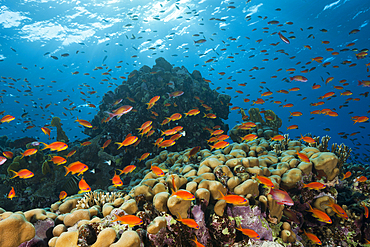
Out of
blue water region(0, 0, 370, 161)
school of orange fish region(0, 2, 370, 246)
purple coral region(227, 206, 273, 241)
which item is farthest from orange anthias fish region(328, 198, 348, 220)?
blue water region(0, 0, 370, 161)

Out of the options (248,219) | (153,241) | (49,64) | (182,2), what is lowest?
(153,241)

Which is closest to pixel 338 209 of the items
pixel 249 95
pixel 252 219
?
pixel 252 219

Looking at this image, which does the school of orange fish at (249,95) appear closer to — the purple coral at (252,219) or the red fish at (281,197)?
the red fish at (281,197)

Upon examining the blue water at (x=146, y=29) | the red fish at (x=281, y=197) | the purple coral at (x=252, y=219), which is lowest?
the purple coral at (x=252, y=219)

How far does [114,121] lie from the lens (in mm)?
9188

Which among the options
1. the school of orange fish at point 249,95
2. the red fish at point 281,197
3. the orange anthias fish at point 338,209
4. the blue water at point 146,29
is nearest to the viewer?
the red fish at point 281,197

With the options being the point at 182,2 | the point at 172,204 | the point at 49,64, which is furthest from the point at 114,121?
the point at 49,64

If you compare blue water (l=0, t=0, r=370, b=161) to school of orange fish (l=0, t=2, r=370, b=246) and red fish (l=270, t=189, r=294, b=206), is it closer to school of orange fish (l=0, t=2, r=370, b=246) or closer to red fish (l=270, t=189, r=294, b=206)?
school of orange fish (l=0, t=2, r=370, b=246)

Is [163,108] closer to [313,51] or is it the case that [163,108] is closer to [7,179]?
[7,179]

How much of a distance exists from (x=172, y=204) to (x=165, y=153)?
379cm

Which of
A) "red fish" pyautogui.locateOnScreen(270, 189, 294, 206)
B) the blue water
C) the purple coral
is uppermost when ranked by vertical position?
the blue water

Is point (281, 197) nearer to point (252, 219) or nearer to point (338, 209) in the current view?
point (252, 219)

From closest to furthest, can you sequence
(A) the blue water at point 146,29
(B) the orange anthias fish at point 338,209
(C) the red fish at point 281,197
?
(C) the red fish at point 281,197 → (B) the orange anthias fish at point 338,209 → (A) the blue water at point 146,29

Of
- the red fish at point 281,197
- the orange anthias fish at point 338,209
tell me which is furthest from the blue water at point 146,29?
the red fish at point 281,197
